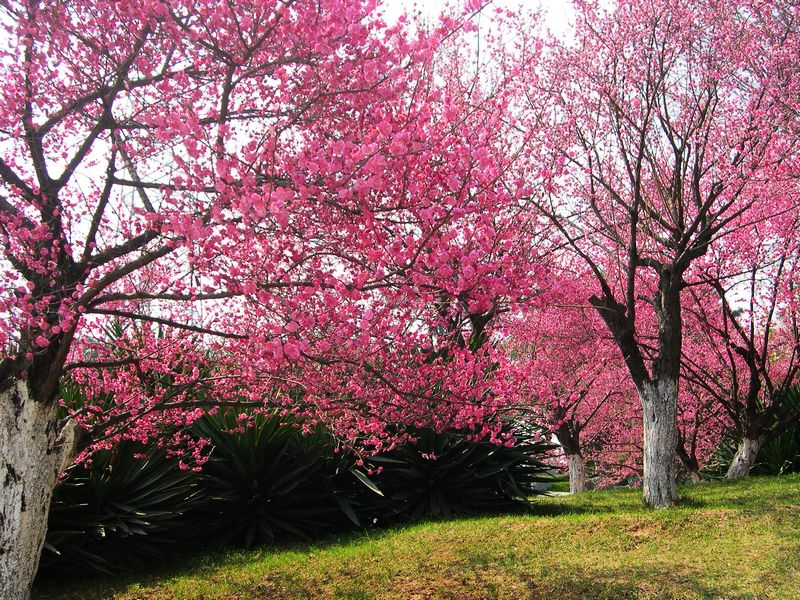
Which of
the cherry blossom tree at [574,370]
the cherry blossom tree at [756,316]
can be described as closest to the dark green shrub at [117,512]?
the cherry blossom tree at [574,370]

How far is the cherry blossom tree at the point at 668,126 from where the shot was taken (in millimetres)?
9039

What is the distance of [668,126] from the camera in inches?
391

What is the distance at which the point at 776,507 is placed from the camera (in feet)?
27.7

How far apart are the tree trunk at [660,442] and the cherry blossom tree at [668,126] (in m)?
0.01

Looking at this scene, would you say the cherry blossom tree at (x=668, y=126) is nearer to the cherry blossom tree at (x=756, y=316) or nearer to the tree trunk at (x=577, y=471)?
the cherry blossom tree at (x=756, y=316)

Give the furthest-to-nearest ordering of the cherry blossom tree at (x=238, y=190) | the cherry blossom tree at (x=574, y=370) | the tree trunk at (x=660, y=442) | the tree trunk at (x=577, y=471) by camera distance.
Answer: the tree trunk at (x=577, y=471)
the cherry blossom tree at (x=574, y=370)
the tree trunk at (x=660, y=442)
the cherry blossom tree at (x=238, y=190)

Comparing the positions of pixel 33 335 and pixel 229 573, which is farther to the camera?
pixel 229 573

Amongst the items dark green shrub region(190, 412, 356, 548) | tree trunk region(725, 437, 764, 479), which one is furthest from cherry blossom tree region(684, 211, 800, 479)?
dark green shrub region(190, 412, 356, 548)

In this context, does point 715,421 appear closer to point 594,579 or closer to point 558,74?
point 558,74

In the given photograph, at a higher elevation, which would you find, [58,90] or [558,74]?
[558,74]

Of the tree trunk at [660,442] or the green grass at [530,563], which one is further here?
the tree trunk at [660,442]

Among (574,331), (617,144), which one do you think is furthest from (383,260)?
(574,331)

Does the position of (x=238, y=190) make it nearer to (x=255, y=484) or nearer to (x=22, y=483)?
(x=22, y=483)

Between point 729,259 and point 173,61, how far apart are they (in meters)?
10.3
